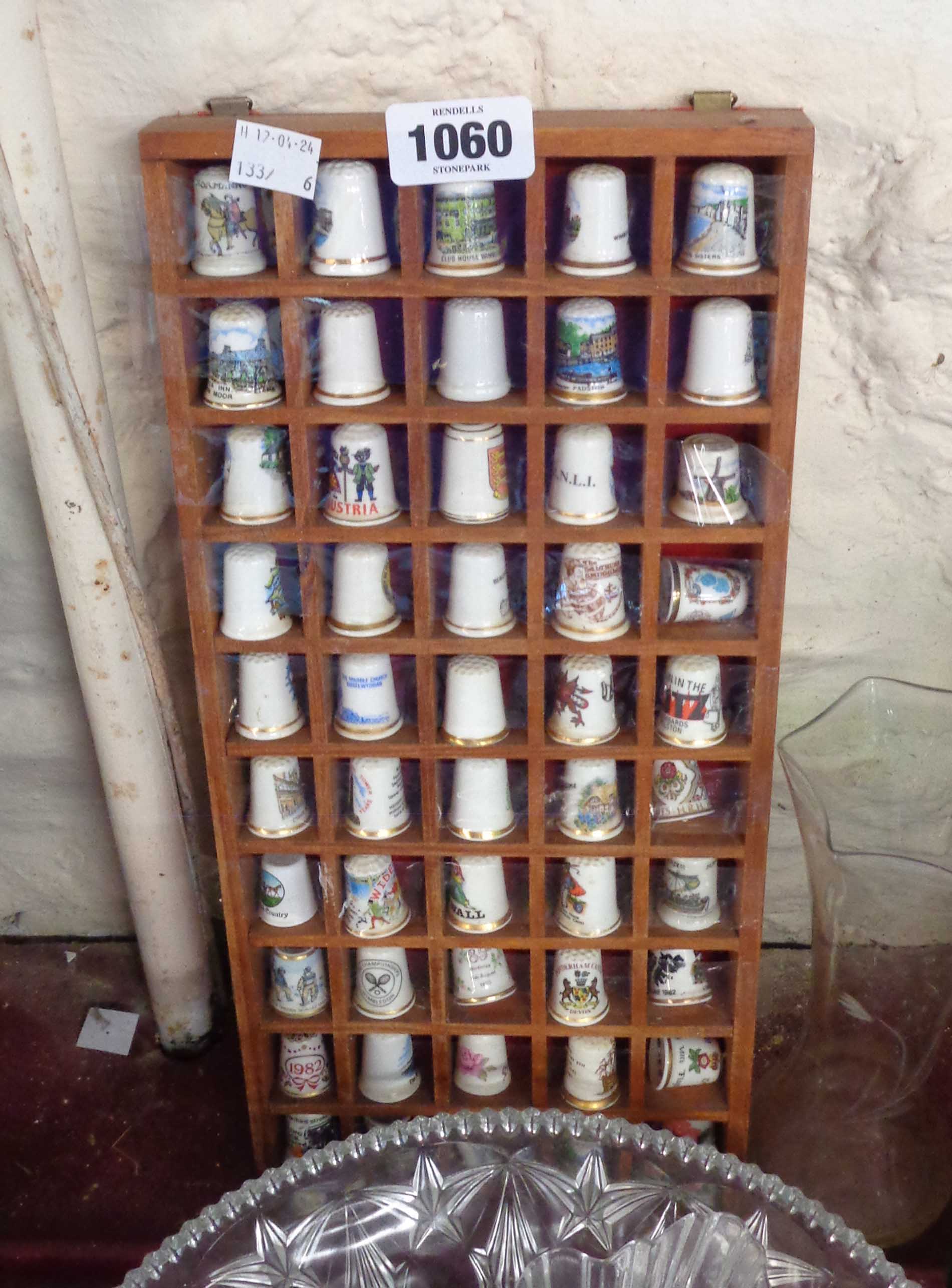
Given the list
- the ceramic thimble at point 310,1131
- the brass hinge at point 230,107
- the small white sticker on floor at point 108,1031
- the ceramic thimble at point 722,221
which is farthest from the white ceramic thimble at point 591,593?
the small white sticker on floor at point 108,1031

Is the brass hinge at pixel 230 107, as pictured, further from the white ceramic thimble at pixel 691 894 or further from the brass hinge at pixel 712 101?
the white ceramic thimble at pixel 691 894

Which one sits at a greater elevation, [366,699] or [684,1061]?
[366,699]

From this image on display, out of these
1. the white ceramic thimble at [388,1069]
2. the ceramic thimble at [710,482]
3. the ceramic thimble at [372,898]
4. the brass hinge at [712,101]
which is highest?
the brass hinge at [712,101]

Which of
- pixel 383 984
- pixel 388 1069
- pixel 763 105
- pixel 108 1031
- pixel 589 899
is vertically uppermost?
pixel 763 105

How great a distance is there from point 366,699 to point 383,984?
11.7 inches

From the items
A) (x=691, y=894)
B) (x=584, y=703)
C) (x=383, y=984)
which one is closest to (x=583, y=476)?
(x=584, y=703)

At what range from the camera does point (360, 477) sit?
0.98 m

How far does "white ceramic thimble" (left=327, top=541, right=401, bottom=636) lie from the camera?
101 cm

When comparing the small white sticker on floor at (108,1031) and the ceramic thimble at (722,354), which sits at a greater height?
the ceramic thimble at (722,354)

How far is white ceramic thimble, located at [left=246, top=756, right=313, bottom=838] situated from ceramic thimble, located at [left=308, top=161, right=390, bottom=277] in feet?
1.35

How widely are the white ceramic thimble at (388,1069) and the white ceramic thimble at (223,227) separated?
711 mm

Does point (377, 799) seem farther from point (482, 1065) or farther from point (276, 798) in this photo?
point (482, 1065)

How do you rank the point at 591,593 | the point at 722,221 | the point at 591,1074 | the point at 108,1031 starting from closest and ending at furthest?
the point at 722,221 → the point at 591,593 → the point at 591,1074 → the point at 108,1031

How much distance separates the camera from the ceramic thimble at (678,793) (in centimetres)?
111
